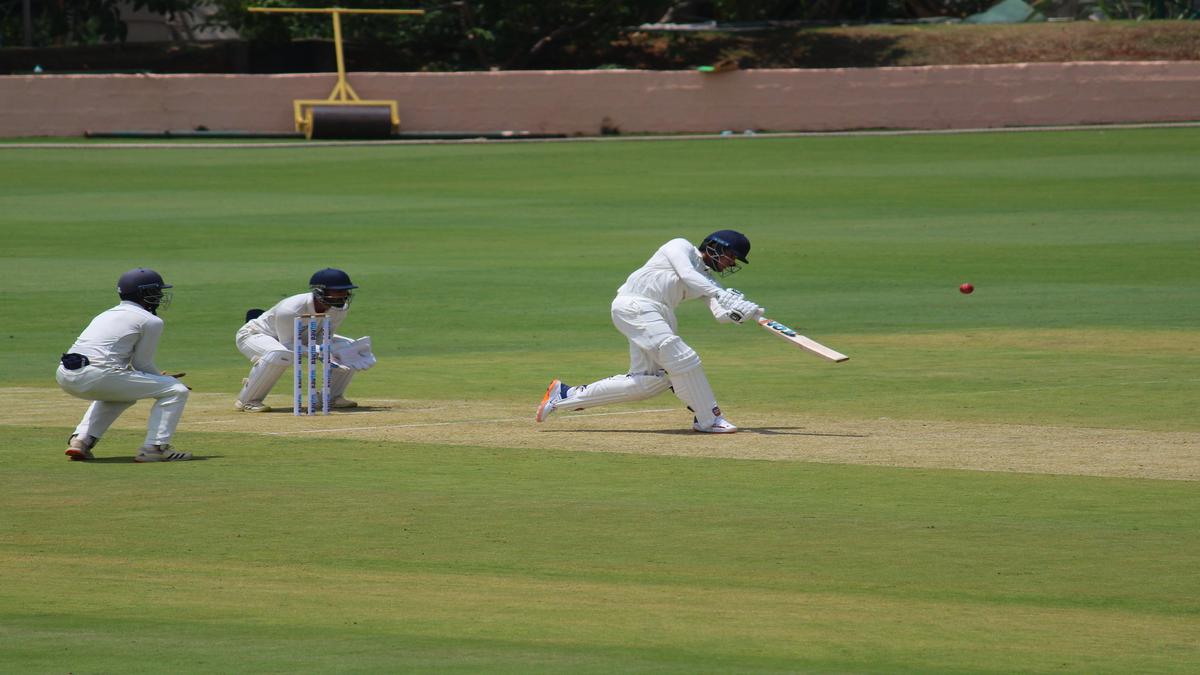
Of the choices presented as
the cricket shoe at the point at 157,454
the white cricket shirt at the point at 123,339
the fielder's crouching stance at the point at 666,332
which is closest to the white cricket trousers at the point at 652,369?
the fielder's crouching stance at the point at 666,332

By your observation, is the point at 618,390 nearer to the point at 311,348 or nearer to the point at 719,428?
the point at 719,428

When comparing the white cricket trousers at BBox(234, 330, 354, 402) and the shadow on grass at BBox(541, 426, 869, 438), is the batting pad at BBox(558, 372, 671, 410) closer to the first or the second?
the shadow on grass at BBox(541, 426, 869, 438)

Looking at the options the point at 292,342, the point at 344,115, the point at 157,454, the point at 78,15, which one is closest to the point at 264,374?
the point at 292,342

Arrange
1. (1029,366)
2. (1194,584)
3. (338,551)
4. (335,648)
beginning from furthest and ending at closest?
(1029,366) → (338,551) → (1194,584) → (335,648)

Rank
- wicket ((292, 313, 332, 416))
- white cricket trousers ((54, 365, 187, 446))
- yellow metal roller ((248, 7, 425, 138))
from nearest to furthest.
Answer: white cricket trousers ((54, 365, 187, 446)) < wicket ((292, 313, 332, 416)) < yellow metal roller ((248, 7, 425, 138))

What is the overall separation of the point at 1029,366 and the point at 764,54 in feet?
111

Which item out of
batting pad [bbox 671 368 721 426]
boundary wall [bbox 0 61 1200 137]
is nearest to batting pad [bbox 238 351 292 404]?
batting pad [bbox 671 368 721 426]

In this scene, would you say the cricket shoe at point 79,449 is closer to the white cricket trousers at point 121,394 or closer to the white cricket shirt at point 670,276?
the white cricket trousers at point 121,394

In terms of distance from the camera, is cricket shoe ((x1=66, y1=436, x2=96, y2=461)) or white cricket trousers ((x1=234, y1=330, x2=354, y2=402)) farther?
white cricket trousers ((x1=234, y1=330, x2=354, y2=402))

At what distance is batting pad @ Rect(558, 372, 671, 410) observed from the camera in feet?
46.2

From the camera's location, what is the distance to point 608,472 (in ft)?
39.9

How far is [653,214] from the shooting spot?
32.2 meters

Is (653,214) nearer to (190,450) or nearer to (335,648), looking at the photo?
(190,450)

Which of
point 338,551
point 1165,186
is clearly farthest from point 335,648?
point 1165,186
